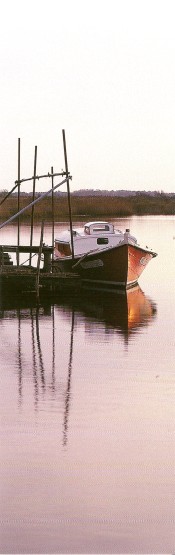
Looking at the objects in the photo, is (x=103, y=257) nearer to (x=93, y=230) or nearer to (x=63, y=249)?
(x=93, y=230)

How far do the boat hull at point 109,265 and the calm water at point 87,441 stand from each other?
35.8 ft

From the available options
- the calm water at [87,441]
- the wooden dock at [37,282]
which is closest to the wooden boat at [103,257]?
the wooden dock at [37,282]

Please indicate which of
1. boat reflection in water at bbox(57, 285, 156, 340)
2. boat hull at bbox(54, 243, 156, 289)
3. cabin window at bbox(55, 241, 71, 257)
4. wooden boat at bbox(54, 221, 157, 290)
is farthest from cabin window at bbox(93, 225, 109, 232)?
boat reflection in water at bbox(57, 285, 156, 340)

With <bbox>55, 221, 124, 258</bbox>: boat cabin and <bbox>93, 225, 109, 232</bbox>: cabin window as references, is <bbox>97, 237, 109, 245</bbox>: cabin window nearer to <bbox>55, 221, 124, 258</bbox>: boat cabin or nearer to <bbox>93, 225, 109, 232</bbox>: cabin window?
<bbox>55, 221, 124, 258</bbox>: boat cabin

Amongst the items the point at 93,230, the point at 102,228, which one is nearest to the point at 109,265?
the point at 93,230

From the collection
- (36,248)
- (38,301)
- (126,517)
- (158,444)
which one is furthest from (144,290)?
(126,517)

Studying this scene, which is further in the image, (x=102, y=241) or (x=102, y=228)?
(x=102, y=228)

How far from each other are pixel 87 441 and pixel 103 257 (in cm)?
2446

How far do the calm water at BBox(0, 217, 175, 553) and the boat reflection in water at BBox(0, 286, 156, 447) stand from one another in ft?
0.14

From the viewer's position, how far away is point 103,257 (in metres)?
39.2

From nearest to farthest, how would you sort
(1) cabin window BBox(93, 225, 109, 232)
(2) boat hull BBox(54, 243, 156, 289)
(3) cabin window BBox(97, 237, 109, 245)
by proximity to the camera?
(2) boat hull BBox(54, 243, 156, 289) → (3) cabin window BBox(97, 237, 109, 245) → (1) cabin window BBox(93, 225, 109, 232)

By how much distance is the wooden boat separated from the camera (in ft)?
129

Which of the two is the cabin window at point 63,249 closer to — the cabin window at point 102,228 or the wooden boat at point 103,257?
the wooden boat at point 103,257

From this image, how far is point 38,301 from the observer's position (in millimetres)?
35938
